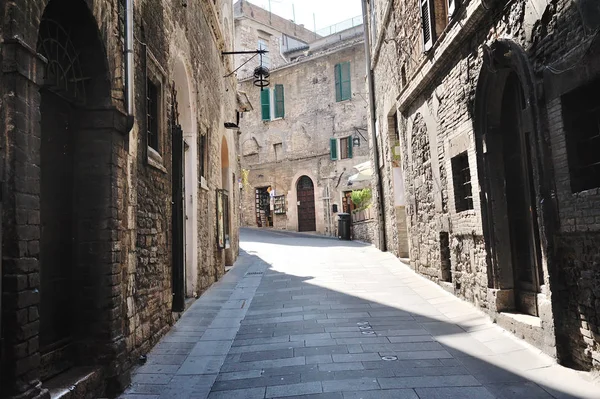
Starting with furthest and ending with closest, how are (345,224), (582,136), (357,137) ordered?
(357,137) < (345,224) < (582,136)

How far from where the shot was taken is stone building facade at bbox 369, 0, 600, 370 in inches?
157

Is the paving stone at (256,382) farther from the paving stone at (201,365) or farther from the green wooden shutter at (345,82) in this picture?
the green wooden shutter at (345,82)

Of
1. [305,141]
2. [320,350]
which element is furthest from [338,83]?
[320,350]

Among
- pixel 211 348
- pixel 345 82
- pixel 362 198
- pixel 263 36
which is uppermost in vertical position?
pixel 263 36

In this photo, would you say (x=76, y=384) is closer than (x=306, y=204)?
Yes

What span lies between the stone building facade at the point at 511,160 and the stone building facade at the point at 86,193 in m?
4.05

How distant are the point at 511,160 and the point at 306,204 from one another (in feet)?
74.9

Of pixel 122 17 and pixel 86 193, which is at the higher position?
pixel 122 17

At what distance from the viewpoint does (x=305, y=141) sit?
2845 cm

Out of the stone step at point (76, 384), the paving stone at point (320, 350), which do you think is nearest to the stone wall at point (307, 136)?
the paving stone at point (320, 350)

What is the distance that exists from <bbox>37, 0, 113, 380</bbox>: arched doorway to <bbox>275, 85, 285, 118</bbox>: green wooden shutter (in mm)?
25352

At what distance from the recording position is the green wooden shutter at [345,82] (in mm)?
26844

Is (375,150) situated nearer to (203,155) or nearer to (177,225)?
(203,155)

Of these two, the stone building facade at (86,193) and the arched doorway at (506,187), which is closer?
the stone building facade at (86,193)
